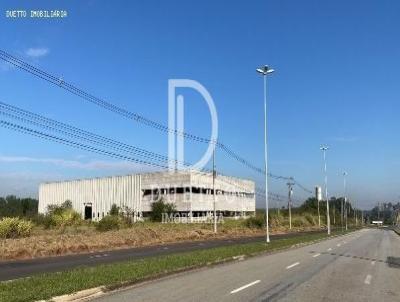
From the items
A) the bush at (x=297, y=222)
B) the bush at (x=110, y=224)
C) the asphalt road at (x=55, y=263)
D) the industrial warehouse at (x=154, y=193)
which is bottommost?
the bush at (x=297, y=222)

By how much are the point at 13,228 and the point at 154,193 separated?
270 feet

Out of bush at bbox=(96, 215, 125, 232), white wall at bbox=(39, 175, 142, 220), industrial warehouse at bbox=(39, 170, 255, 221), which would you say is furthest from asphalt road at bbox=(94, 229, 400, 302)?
white wall at bbox=(39, 175, 142, 220)

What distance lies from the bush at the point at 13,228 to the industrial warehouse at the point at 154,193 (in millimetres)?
73231

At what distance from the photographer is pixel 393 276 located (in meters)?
19.2

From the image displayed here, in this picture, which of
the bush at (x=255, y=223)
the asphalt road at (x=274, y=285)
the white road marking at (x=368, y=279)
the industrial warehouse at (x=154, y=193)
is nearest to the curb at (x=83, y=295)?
the asphalt road at (x=274, y=285)

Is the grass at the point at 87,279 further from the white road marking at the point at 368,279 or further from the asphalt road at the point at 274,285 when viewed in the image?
the white road marking at the point at 368,279

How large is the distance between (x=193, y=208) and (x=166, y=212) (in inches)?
399

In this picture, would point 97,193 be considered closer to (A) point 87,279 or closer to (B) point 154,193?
(B) point 154,193

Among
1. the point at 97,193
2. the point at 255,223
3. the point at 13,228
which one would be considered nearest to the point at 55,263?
the point at 13,228

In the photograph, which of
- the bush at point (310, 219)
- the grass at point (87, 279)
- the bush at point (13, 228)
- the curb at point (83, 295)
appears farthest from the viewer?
the bush at point (310, 219)

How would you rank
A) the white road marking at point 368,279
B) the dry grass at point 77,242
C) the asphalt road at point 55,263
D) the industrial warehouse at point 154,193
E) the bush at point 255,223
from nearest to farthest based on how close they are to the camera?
the white road marking at point 368,279, the asphalt road at point 55,263, the dry grass at point 77,242, the bush at point 255,223, the industrial warehouse at point 154,193

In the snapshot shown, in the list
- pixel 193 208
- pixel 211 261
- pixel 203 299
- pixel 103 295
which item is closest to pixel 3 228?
pixel 211 261

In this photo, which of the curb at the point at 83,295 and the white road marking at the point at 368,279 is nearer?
the curb at the point at 83,295

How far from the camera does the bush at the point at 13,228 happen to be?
137ft
